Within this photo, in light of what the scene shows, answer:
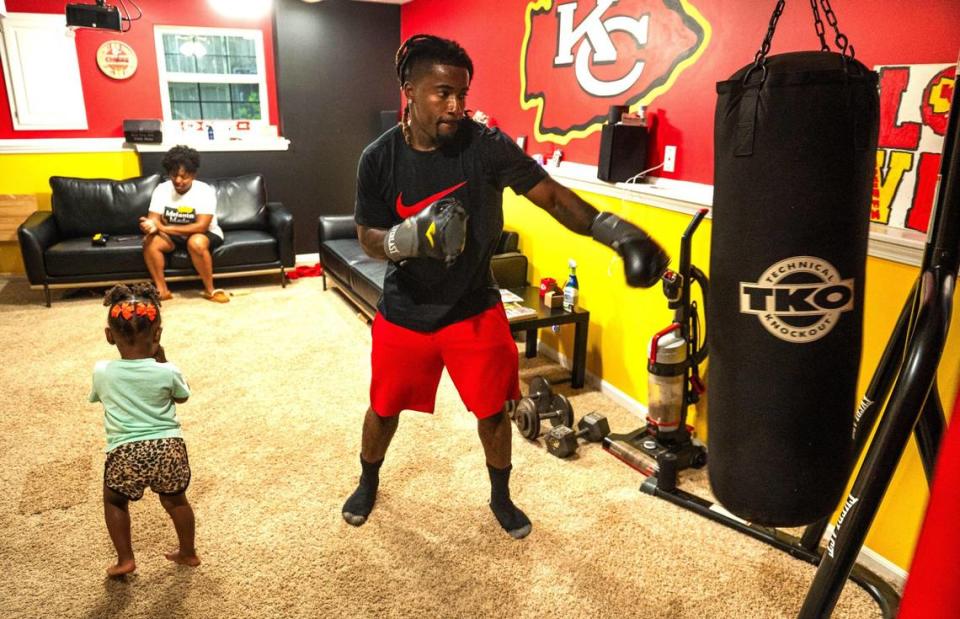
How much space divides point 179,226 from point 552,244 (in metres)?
3.00

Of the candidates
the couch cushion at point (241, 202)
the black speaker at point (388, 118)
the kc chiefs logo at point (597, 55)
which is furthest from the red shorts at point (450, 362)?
the black speaker at point (388, 118)

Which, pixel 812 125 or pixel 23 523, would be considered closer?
pixel 812 125

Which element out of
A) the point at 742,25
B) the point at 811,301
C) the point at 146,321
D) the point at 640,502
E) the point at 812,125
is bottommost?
the point at 640,502

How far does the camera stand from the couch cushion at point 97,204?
206 inches

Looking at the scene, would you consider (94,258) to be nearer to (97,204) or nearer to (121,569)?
(97,204)

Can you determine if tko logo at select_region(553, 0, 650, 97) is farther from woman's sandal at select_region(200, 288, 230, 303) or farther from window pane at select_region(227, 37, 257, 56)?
window pane at select_region(227, 37, 257, 56)

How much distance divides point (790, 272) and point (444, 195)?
1046 mm

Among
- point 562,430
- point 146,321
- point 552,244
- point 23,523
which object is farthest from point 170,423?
point 552,244

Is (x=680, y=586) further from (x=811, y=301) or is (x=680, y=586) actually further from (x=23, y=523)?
(x=23, y=523)

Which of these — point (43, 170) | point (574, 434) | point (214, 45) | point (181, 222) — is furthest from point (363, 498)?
point (214, 45)

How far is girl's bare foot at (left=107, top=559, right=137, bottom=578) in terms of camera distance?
2.04 metres

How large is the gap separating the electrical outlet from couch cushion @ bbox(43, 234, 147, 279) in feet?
13.0

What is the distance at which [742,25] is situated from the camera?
8.76ft

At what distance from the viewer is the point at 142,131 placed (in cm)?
564
